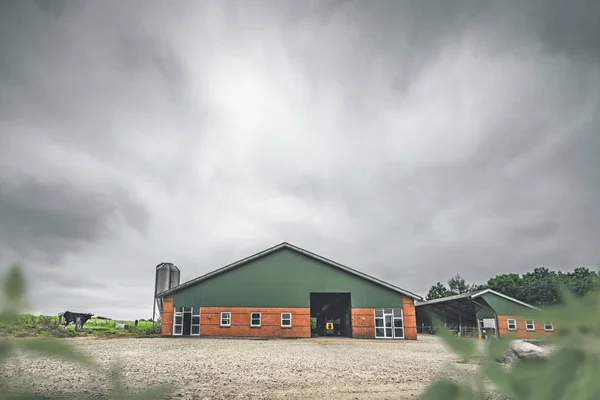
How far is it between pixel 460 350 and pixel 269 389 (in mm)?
10616

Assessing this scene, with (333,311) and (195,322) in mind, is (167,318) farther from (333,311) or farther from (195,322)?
(333,311)

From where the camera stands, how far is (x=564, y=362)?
1.19 ft

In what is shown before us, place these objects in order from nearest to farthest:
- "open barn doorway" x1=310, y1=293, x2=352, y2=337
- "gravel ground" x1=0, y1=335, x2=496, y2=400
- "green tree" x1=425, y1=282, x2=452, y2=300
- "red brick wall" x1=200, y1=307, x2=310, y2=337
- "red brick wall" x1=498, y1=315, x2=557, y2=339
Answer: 1. "red brick wall" x1=498, y1=315, x2=557, y2=339
2. "gravel ground" x1=0, y1=335, x2=496, y2=400
3. "red brick wall" x1=200, y1=307, x2=310, y2=337
4. "open barn doorway" x1=310, y1=293, x2=352, y2=337
5. "green tree" x1=425, y1=282, x2=452, y2=300

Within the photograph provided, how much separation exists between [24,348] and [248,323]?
3327cm

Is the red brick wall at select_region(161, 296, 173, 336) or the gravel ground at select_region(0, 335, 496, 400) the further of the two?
the red brick wall at select_region(161, 296, 173, 336)

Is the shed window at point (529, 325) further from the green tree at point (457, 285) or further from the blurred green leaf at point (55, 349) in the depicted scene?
the green tree at point (457, 285)

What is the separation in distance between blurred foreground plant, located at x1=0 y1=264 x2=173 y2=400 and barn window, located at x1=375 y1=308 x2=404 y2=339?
33.9m

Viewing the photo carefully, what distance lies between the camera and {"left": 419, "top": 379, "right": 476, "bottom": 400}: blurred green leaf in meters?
0.38

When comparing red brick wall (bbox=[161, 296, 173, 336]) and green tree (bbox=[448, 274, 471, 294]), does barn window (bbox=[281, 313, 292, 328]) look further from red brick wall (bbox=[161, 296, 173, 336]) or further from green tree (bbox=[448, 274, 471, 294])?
green tree (bbox=[448, 274, 471, 294])

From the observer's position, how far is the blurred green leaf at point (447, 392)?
0.38 metres

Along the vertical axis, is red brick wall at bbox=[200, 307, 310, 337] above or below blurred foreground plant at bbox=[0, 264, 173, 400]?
below

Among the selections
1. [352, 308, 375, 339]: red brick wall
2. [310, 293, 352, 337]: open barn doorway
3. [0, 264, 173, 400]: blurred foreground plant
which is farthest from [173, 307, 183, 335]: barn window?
[0, 264, 173, 400]: blurred foreground plant

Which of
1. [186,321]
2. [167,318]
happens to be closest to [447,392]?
[186,321]

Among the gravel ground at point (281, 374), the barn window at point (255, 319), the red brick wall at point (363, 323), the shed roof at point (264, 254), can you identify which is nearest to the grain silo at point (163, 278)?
the shed roof at point (264, 254)
